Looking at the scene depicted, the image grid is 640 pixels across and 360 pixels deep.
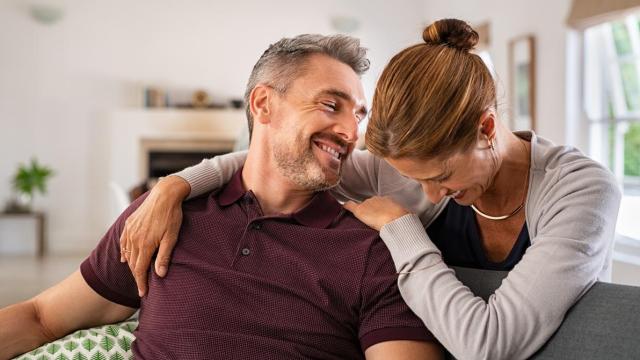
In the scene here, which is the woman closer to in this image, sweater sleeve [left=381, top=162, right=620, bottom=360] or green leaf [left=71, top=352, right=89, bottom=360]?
sweater sleeve [left=381, top=162, right=620, bottom=360]

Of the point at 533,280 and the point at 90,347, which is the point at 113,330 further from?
the point at 533,280

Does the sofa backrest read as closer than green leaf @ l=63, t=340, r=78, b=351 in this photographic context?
Yes

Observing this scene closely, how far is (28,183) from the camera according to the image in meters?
7.45

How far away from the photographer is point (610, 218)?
139cm

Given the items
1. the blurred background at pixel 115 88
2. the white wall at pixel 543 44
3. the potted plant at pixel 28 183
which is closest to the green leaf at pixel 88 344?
the white wall at pixel 543 44

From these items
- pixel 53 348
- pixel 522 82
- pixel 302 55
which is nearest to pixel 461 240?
pixel 302 55

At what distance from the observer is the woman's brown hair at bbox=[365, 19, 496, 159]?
55.2 inches

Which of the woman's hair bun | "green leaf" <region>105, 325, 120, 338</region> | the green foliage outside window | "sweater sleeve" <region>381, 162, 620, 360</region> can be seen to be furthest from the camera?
the green foliage outside window

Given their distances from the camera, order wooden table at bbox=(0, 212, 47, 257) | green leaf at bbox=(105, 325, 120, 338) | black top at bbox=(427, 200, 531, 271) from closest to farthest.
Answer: black top at bbox=(427, 200, 531, 271) → green leaf at bbox=(105, 325, 120, 338) → wooden table at bbox=(0, 212, 47, 257)

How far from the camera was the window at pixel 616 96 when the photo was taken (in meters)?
4.86

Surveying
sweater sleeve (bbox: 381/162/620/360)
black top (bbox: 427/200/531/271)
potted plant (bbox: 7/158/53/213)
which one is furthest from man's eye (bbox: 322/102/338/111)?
potted plant (bbox: 7/158/53/213)

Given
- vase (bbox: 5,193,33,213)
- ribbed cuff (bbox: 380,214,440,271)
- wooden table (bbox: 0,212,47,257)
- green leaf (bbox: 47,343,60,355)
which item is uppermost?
ribbed cuff (bbox: 380,214,440,271)

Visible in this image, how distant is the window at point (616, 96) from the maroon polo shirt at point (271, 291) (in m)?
3.51

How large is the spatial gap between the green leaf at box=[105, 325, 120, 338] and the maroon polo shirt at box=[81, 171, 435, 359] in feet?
0.21
